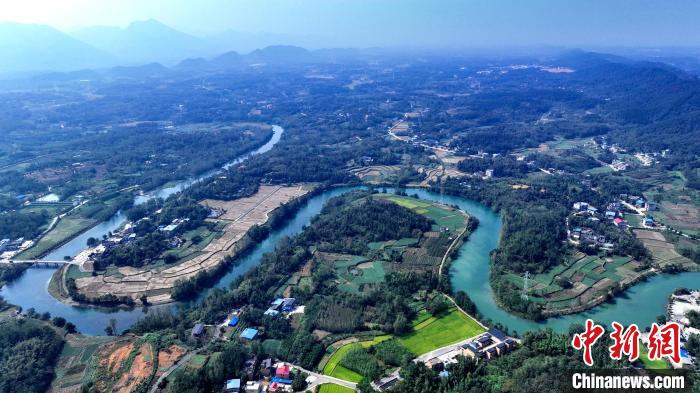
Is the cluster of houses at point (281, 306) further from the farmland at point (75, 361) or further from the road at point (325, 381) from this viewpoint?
the farmland at point (75, 361)

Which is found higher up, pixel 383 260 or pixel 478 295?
pixel 383 260

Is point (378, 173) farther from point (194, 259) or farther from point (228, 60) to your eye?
point (228, 60)

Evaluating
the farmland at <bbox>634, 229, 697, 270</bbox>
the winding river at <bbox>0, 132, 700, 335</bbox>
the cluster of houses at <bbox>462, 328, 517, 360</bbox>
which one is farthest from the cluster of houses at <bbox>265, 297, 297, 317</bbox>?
the farmland at <bbox>634, 229, 697, 270</bbox>

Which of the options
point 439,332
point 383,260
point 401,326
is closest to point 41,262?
point 383,260

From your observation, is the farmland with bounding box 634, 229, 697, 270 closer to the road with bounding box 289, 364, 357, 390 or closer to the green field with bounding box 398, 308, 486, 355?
the green field with bounding box 398, 308, 486, 355

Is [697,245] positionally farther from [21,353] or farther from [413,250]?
[21,353]
